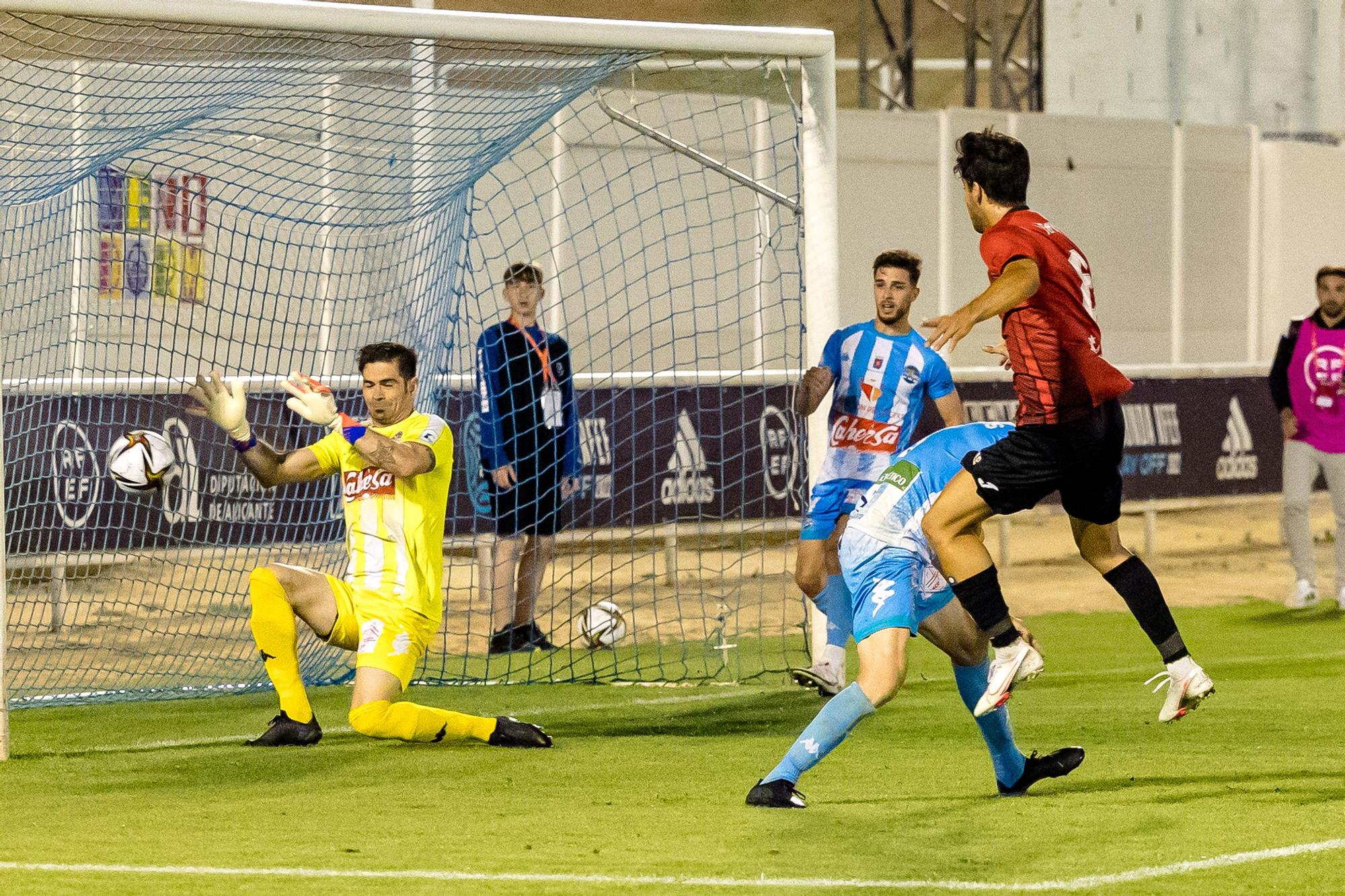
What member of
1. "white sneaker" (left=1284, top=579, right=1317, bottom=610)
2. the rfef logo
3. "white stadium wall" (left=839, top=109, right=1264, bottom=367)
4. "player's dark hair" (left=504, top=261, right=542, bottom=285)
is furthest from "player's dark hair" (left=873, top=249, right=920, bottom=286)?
"white stadium wall" (left=839, top=109, right=1264, bottom=367)

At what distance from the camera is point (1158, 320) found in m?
17.6

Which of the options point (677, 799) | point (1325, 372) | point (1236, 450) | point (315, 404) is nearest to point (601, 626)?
point (315, 404)

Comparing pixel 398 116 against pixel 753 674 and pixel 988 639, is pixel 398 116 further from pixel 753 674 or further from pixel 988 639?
pixel 988 639

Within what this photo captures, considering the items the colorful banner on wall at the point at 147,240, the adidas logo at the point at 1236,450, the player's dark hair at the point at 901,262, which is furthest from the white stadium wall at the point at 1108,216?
the player's dark hair at the point at 901,262

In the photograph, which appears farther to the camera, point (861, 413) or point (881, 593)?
point (861, 413)

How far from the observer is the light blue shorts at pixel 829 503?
7828 mm

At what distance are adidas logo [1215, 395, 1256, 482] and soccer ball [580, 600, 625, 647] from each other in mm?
7221

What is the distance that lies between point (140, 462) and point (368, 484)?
0.85m

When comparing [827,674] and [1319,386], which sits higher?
[1319,386]

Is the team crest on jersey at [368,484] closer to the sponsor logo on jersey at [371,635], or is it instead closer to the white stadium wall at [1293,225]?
the sponsor logo on jersey at [371,635]

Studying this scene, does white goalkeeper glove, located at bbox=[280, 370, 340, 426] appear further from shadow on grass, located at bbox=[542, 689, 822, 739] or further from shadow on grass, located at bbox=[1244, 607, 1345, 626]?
shadow on grass, located at bbox=[1244, 607, 1345, 626]

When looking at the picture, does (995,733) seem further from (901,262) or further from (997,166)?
(901,262)

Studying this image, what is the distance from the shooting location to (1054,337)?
559 centimetres

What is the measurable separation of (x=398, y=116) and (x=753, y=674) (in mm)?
3242
